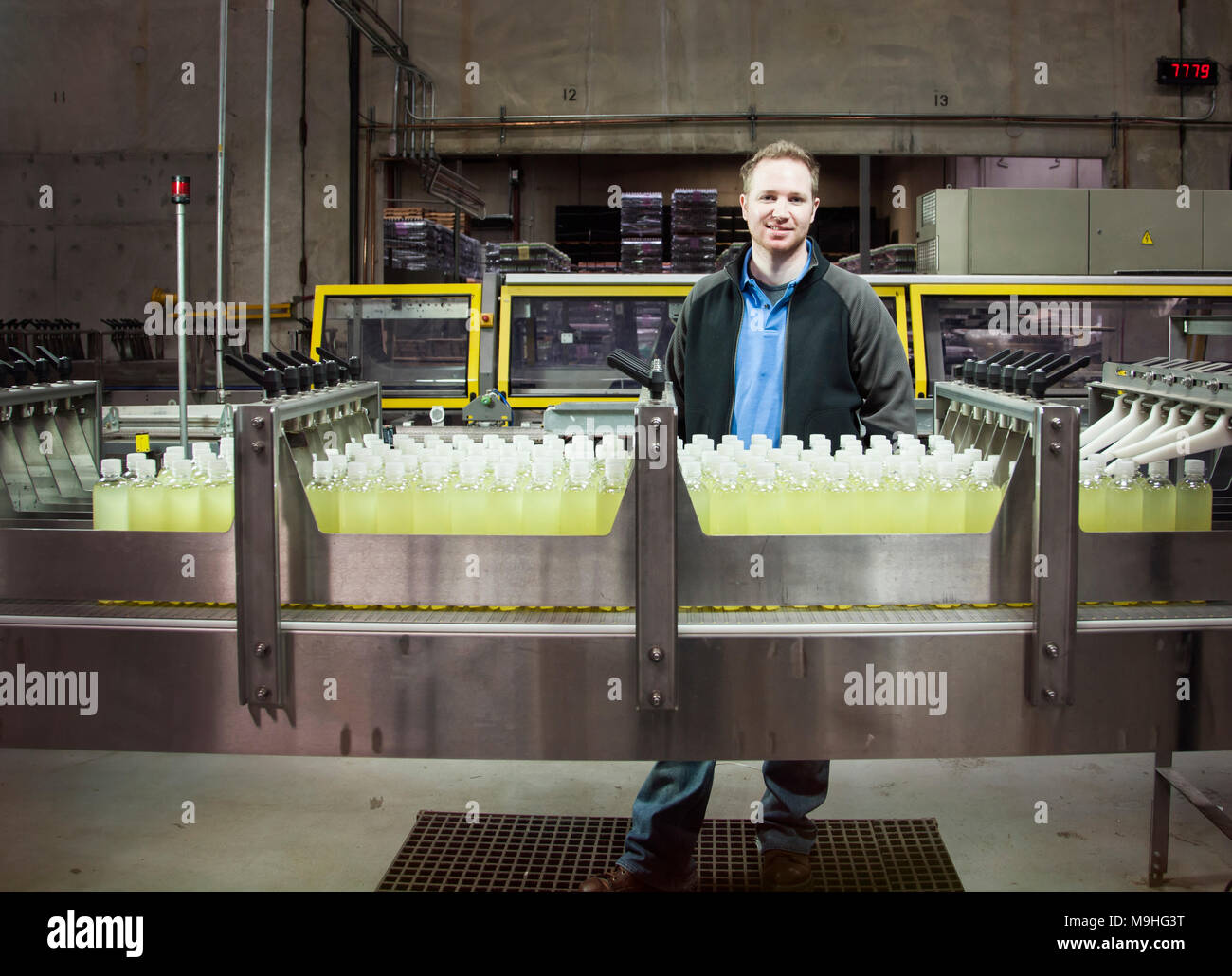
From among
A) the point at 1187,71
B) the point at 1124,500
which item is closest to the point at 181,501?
the point at 1124,500

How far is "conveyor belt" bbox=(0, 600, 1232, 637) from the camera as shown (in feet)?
5.55

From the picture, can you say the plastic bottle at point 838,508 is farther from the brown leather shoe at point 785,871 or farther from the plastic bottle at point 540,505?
the brown leather shoe at point 785,871

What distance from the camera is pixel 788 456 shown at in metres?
1.93

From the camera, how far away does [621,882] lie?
2.26 metres

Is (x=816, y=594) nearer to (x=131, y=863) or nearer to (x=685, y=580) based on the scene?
(x=685, y=580)

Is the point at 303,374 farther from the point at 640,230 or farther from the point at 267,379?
the point at 640,230

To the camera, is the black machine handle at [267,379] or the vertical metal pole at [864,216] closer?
the black machine handle at [267,379]

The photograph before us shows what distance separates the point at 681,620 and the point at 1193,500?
3.13 ft

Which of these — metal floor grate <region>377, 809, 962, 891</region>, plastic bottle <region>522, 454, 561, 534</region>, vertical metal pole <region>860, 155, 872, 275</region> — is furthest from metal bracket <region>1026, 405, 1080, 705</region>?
vertical metal pole <region>860, 155, 872, 275</region>

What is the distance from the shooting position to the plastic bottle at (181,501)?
6.23 feet

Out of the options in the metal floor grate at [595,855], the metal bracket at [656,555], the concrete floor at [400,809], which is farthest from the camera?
the concrete floor at [400,809]

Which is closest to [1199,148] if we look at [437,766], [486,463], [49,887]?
[437,766]

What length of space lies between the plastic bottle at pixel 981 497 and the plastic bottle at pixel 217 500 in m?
1.13

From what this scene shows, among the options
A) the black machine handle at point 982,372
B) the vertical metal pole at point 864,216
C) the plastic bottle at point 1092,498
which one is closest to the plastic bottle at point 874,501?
the plastic bottle at point 1092,498
